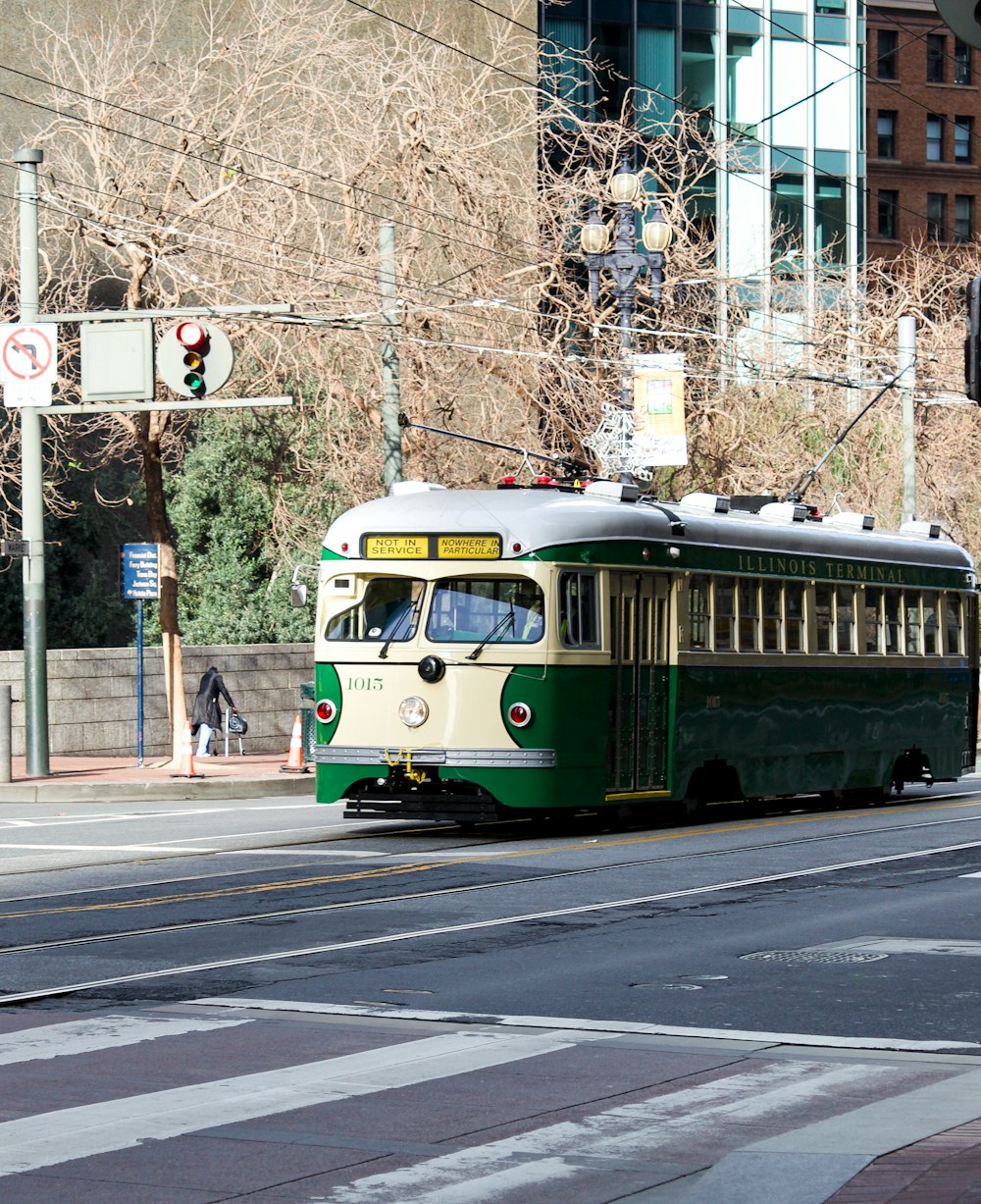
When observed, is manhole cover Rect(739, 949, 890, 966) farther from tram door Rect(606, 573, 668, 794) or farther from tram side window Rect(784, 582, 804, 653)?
tram side window Rect(784, 582, 804, 653)

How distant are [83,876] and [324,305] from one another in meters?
16.6

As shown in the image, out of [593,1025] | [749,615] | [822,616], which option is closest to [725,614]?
[749,615]

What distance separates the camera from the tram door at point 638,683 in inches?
792

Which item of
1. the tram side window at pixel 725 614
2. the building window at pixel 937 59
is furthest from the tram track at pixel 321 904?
the building window at pixel 937 59

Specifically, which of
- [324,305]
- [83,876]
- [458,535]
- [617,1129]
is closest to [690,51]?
[324,305]

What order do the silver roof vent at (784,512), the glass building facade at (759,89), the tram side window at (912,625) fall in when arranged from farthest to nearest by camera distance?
the glass building facade at (759,89), the tram side window at (912,625), the silver roof vent at (784,512)

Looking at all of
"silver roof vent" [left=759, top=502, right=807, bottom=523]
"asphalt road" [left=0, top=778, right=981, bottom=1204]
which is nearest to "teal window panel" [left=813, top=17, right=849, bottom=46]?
"silver roof vent" [left=759, top=502, right=807, bottom=523]

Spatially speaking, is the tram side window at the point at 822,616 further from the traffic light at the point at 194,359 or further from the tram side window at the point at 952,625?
the traffic light at the point at 194,359

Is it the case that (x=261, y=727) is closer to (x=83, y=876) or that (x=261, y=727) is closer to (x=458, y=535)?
(x=458, y=535)

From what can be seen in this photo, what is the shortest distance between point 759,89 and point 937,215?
27.1 m

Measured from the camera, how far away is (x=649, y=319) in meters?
36.2

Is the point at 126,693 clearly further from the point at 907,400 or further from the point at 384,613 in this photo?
the point at 907,400

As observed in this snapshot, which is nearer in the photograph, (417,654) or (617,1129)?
(617,1129)

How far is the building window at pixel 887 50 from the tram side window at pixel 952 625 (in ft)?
194
